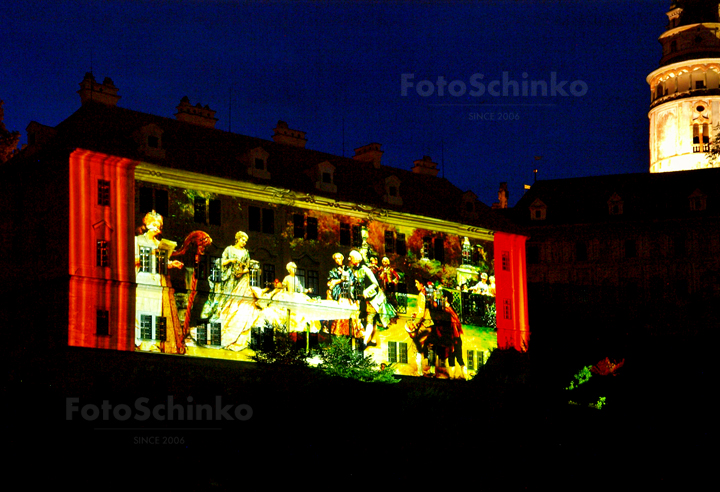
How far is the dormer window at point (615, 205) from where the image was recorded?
83562mm

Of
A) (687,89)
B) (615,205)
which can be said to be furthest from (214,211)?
(687,89)

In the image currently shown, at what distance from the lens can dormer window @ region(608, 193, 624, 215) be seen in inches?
3290

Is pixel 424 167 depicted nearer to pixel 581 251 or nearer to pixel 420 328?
pixel 420 328

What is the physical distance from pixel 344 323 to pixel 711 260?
31.4 m

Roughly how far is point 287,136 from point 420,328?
11729 millimetres

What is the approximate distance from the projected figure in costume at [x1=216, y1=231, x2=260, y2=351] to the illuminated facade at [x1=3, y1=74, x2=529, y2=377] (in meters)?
0.07

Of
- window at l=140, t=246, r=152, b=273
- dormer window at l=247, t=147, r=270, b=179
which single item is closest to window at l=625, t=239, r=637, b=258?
dormer window at l=247, t=147, r=270, b=179

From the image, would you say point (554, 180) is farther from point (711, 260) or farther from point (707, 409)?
point (707, 409)

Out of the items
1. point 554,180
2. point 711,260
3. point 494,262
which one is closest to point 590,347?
point 494,262

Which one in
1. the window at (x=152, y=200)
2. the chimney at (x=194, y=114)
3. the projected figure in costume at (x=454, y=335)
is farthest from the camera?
the projected figure in costume at (x=454, y=335)

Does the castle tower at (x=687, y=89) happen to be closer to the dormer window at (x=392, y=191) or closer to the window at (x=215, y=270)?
the dormer window at (x=392, y=191)

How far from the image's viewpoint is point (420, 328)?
201 ft

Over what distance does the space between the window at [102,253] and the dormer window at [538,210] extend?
40.1 m

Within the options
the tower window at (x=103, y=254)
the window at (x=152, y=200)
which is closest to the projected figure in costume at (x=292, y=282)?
the window at (x=152, y=200)
